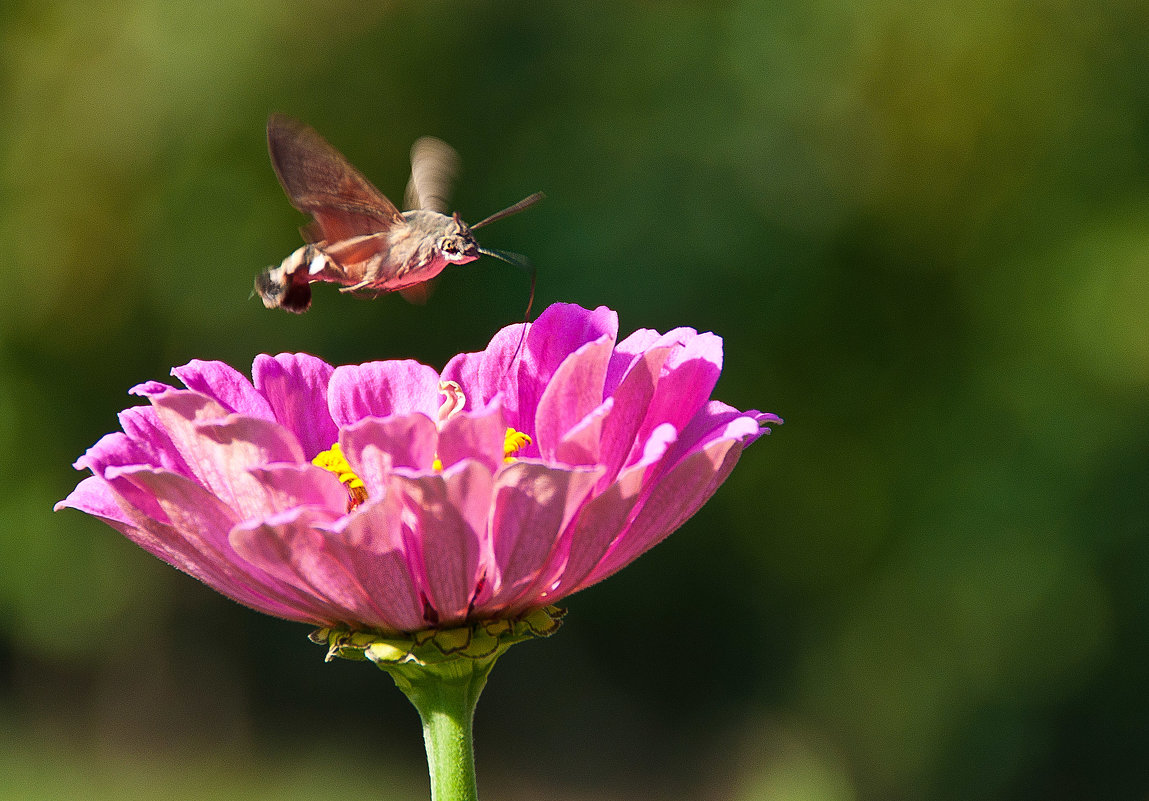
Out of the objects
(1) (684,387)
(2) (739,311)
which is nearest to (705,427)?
(1) (684,387)

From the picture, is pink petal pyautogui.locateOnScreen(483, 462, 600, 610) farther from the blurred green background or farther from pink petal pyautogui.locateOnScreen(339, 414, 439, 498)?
the blurred green background

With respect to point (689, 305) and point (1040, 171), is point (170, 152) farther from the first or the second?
point (1040, 171)

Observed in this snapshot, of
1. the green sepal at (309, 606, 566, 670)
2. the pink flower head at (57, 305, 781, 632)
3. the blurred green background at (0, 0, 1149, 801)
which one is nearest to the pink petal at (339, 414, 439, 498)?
the pink flower head at (57, 305, 781, 632)

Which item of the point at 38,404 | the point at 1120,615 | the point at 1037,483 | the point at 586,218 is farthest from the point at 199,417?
the point at 38,404

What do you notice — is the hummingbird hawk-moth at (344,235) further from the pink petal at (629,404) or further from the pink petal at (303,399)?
the pink petal at (629,404)

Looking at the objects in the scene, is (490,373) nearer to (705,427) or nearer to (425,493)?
(705,427)
